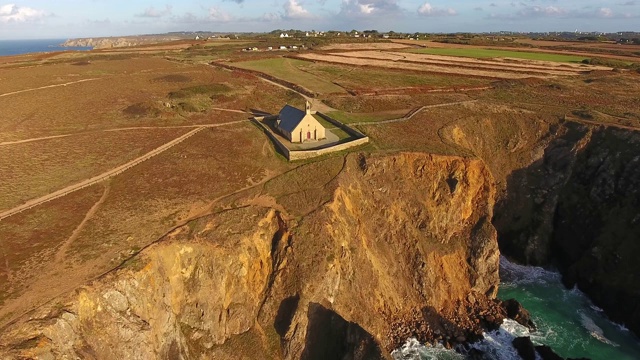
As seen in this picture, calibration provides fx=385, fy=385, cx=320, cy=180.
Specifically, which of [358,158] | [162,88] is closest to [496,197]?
[358,158]

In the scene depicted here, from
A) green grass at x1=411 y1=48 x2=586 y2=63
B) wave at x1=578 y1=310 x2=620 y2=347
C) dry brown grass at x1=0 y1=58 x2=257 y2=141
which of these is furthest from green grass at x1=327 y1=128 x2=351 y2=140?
green grass at x1=411 y1=48 x2=586 y2=63

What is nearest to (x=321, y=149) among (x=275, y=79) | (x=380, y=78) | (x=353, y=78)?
(x=275, y=79)

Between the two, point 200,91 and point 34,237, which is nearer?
point 34,237

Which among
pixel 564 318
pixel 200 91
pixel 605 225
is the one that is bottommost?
pixel 564 318

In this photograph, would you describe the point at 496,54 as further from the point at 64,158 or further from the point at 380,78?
the point at 64,158

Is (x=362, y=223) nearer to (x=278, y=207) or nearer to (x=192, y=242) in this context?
(x=278, y=207)

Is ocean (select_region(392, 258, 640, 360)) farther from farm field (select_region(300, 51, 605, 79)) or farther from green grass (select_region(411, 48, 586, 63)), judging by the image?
green grass (select_region(411, 48, 586, 63))
